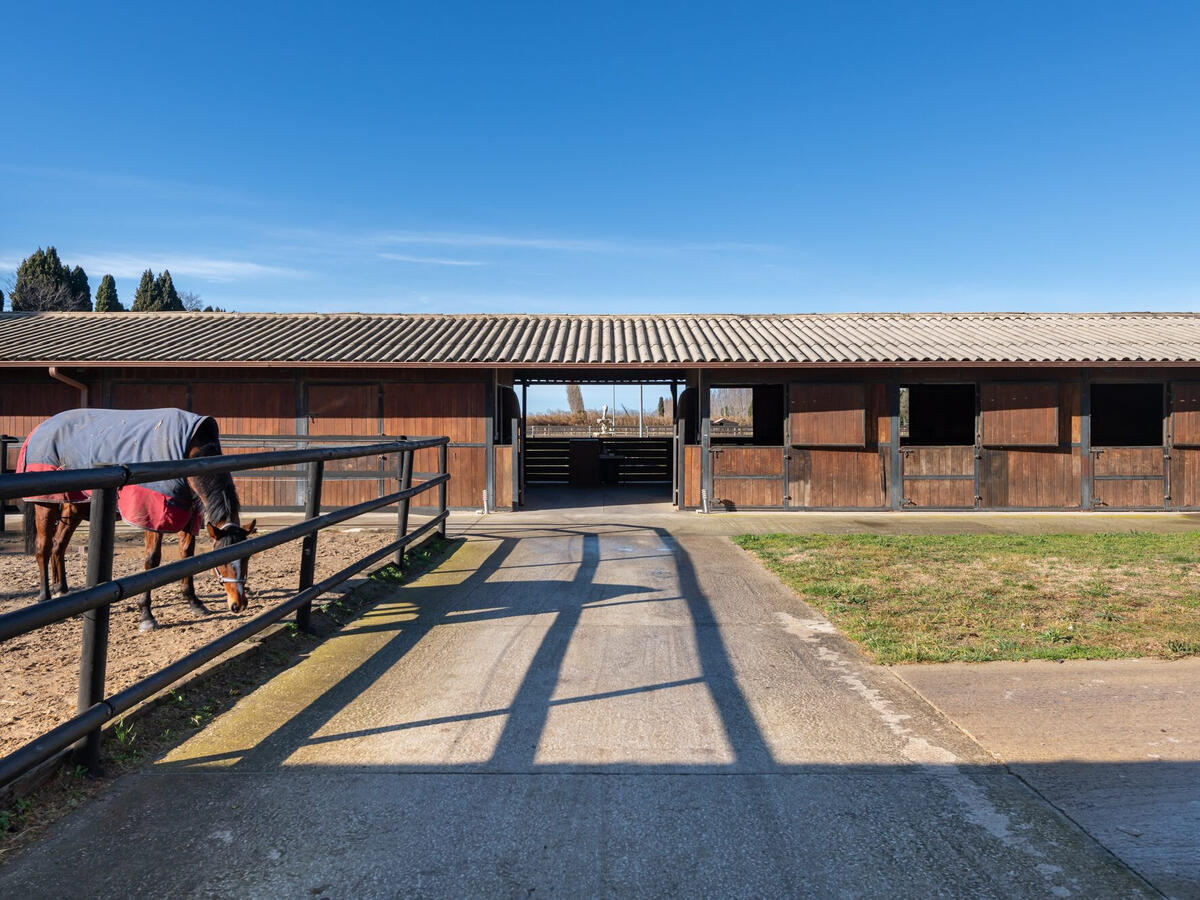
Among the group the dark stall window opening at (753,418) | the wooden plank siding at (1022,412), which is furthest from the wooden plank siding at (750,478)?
the wooden plank siding at (1022,412)

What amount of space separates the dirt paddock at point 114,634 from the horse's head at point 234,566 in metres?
0.27

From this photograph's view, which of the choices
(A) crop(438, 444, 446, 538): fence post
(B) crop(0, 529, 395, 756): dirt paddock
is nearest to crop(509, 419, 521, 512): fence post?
(A) crop(438, 444, 446, 538): fence post

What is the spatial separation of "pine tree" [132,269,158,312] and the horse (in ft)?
174

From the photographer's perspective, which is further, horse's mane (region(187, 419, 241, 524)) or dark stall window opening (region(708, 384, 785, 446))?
dark stall window opening (region(708, 384, 785, 446))

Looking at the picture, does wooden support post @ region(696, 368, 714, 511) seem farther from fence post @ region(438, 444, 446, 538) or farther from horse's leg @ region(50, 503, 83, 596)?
horse's leg @ region(50, 503, 83, 596)

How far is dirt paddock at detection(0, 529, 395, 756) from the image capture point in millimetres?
3532

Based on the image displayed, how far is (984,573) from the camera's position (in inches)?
274

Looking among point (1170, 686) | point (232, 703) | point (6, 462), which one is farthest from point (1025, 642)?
point (6, 462)

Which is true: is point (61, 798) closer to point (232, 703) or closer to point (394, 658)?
point (232, 703)

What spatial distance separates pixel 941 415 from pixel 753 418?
3.80m

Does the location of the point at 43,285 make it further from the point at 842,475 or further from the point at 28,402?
the point at 842,475

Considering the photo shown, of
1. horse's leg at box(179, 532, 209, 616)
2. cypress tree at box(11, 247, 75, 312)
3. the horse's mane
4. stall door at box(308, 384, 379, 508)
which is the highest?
cypress tree at box(11, 247, 75, 312)

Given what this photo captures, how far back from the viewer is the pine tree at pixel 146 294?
51.3 meters

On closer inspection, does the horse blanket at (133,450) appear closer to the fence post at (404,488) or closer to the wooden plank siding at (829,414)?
the fence post at (404,488)
